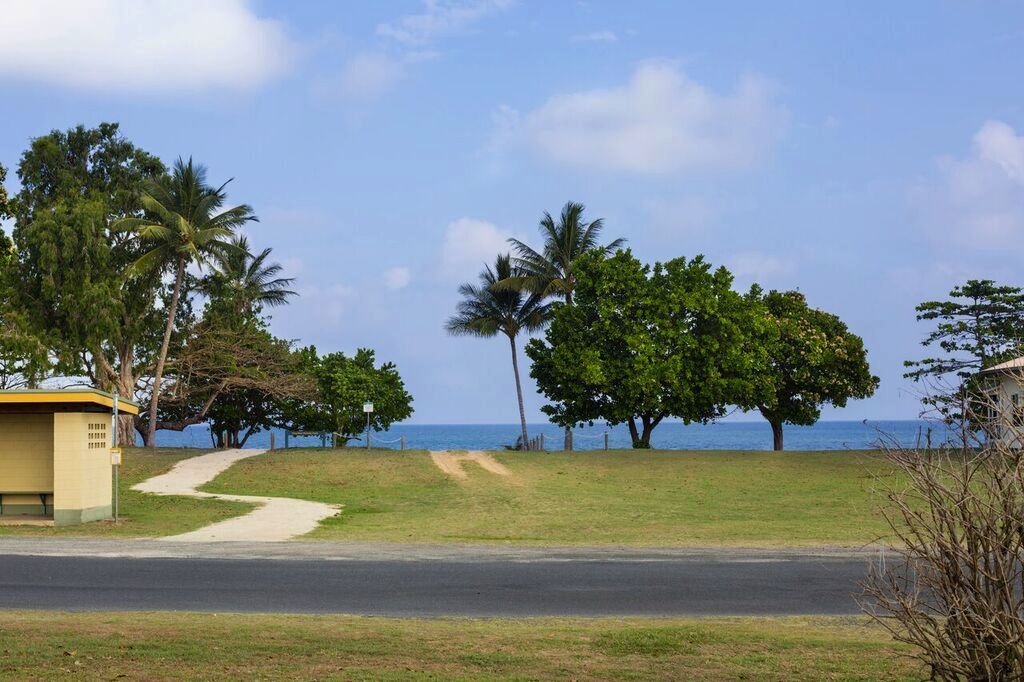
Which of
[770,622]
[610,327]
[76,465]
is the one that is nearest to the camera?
[770,622]

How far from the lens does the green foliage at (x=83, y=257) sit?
45.3 m

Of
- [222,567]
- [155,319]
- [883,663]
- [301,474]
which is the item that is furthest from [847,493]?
[155,319]

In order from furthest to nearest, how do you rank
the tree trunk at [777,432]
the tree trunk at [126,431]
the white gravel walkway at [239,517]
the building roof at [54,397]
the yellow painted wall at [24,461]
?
the tree trunk at [777,432] → the tree trunk at [126,431] → the yellow painted wall at [24,461] → the building roof at [54,397] → the white gravel walkway at [239,517]

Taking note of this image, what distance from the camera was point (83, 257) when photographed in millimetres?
45625

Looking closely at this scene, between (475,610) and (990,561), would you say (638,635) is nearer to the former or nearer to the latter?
(475,610)

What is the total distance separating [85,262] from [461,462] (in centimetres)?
1954

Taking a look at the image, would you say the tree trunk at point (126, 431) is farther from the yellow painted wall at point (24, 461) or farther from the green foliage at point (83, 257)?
the yellow painted wall at point (24, 461)

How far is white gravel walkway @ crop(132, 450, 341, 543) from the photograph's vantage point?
22.4 metres

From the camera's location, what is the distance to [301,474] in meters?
39.1

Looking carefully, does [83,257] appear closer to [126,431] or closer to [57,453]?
[126,431]

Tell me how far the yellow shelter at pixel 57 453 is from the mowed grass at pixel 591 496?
20.4 feet

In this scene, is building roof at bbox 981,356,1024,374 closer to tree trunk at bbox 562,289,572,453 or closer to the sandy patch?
the sandy patch

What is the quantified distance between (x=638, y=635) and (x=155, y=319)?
4562cm

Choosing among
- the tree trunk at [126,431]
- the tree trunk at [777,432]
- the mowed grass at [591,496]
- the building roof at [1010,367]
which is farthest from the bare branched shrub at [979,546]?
the tree trunk at [777,432]
